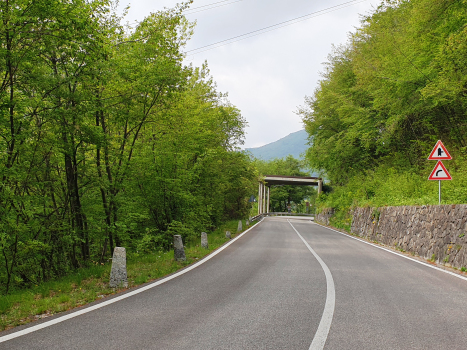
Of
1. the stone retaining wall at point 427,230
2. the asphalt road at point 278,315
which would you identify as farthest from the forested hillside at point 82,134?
the stone retaining wall at point 427,230

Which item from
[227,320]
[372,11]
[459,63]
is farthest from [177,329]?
[372,11]

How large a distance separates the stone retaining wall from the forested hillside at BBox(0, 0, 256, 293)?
29.7 ft

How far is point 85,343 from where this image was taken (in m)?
3.85

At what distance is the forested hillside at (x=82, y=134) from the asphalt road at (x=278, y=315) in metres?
3.91

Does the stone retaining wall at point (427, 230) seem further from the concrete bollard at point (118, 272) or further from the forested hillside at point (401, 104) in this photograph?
the concrete bollard at point (118, 272)

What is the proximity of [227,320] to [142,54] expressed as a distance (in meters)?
8.96

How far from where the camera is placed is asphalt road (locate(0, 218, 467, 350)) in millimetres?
3957

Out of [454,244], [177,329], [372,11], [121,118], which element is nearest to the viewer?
[177,329]

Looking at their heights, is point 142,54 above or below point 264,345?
above

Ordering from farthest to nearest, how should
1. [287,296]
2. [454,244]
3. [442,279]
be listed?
1. [454,244]
2. [442,279]
3. [287,296]

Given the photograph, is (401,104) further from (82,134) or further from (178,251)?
(82,134)

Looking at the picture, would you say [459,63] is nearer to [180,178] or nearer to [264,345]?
[180,178]

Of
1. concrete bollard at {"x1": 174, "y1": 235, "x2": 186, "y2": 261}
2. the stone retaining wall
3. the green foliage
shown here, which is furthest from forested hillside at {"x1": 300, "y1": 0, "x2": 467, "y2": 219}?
concrete bollard at {"x1": 174, "y1": 235, "x2": 186, "y2": 261}

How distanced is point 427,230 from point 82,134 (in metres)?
11.4
